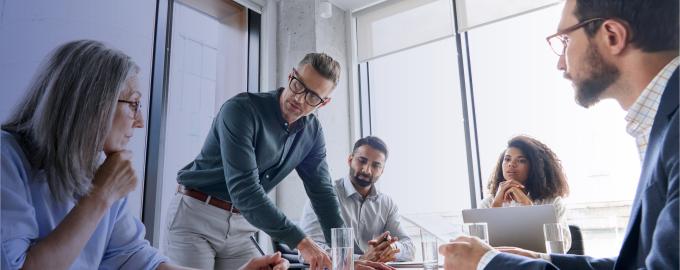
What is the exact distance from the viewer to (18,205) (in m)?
0.88

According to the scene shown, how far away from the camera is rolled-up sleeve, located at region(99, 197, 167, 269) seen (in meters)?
1.19

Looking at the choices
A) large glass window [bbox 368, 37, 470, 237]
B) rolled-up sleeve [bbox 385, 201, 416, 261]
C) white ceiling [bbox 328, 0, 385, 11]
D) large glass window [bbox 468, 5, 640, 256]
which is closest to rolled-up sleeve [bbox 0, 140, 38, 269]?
rolled-up sleeve [bbox 385, 201, 416, 261]

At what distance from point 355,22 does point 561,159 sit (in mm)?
2132

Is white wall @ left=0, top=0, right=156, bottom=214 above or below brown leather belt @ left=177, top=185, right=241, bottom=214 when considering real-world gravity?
above

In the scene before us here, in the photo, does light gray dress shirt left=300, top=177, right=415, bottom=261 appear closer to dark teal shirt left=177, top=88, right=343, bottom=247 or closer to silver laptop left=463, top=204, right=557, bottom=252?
dark teal shirt left=177, top=88, right=343, bottom=247

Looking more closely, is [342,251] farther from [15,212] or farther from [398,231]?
[398,231]

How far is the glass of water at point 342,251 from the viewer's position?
1102 mm

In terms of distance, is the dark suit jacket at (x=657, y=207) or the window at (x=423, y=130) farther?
the window at (x=423, y=130)

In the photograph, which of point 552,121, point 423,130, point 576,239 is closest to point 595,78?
point 576,239

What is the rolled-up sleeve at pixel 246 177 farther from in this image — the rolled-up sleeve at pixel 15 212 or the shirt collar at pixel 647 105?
the shirt collar at pixel 647 105

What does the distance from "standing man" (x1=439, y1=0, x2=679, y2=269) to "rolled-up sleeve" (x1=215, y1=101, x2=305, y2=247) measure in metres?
0.83

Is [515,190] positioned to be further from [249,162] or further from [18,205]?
[18,205]

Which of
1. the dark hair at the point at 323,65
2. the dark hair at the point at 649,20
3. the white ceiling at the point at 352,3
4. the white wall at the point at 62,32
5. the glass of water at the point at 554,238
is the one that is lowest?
the glass of water at the point at 554,238

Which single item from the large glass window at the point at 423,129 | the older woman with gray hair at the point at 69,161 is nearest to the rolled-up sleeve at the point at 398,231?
the large glass window at the point at 423,129
